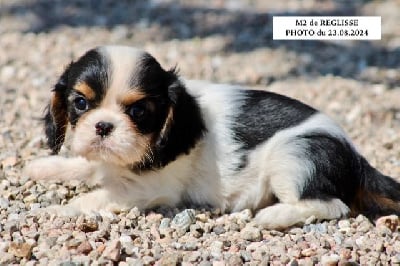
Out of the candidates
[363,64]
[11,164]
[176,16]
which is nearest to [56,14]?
[176,16]

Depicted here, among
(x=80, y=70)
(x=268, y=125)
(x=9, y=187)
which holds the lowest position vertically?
(x=9, y=187)

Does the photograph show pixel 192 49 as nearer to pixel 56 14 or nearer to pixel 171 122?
pixel 56 14

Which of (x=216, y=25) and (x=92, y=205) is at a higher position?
(x=216, y=25)

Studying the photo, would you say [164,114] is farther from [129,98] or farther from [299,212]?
[299,212]

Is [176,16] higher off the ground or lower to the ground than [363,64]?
higher

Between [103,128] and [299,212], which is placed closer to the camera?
[103,128]

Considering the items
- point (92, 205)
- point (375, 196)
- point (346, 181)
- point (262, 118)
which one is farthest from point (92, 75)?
point (375, 196)

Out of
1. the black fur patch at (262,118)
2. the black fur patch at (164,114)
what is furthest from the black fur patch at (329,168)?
the black fur patch at (164,114)
